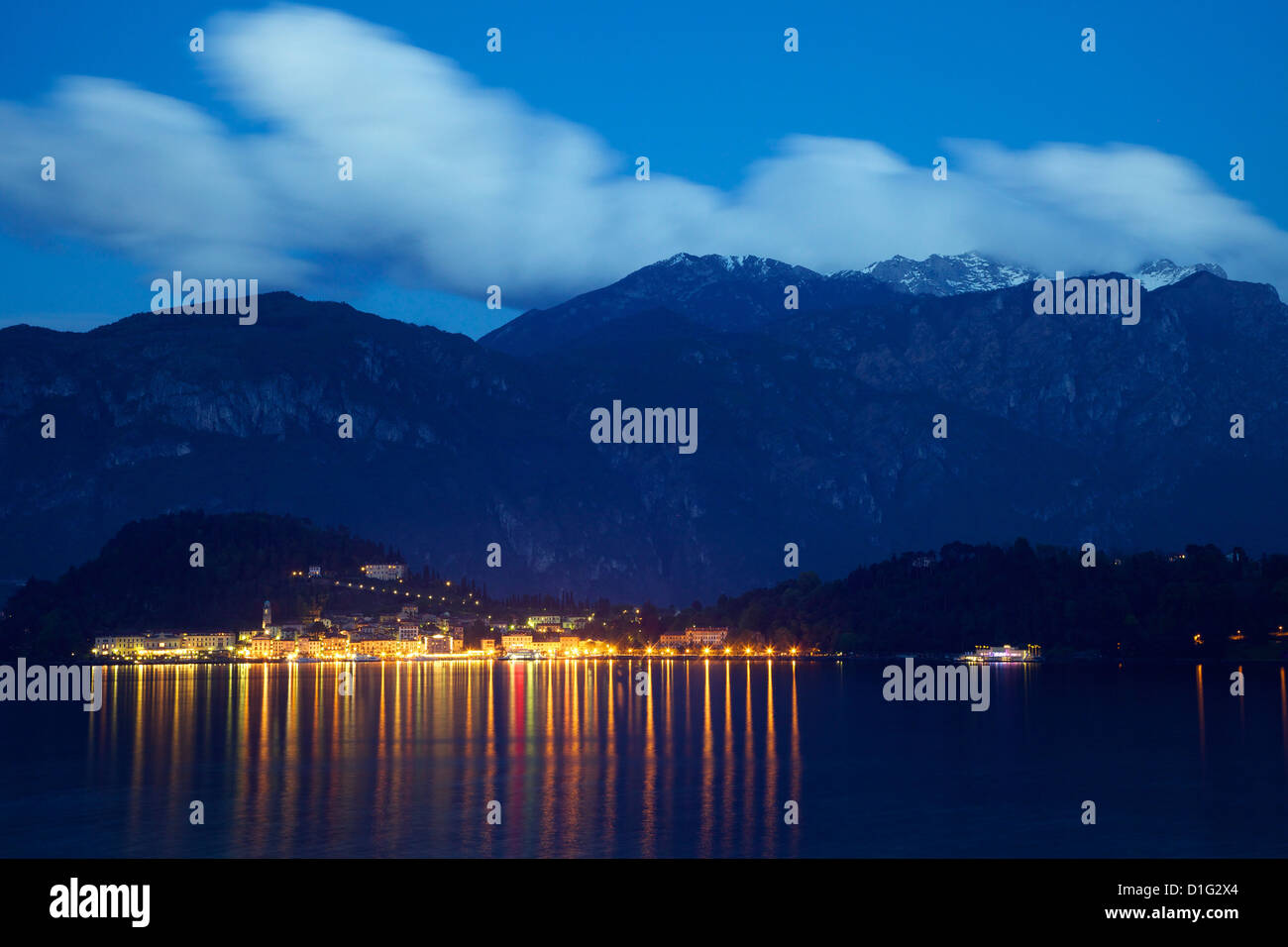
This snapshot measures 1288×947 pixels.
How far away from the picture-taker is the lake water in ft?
210

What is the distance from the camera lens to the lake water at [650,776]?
210ft

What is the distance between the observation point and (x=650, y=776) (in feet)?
280

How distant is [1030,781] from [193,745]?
186ft

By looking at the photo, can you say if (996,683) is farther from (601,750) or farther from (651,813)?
(651,813)

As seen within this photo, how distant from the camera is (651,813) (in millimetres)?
70875
